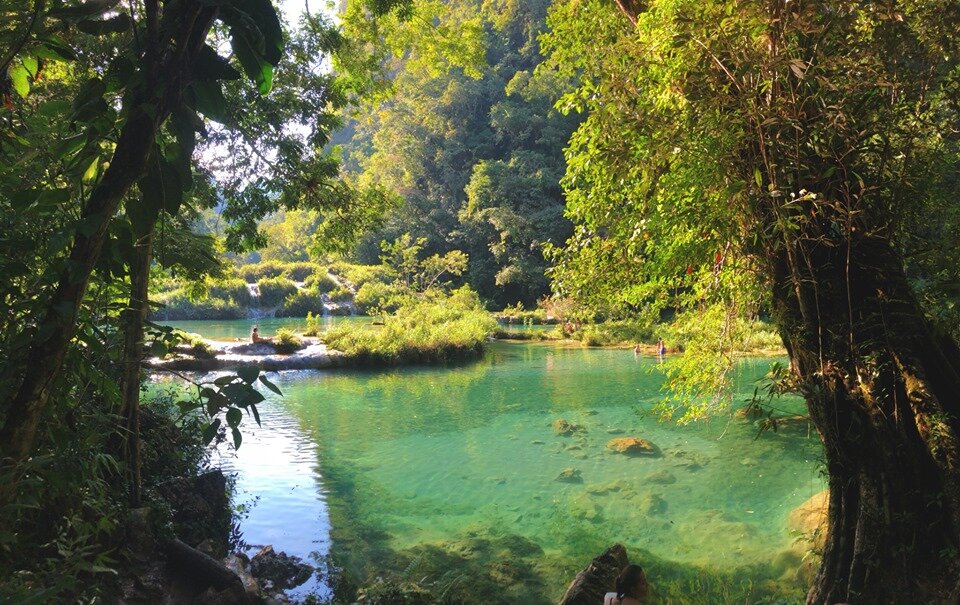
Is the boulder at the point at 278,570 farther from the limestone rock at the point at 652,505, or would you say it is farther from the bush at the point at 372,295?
the bush at the point at 372,295

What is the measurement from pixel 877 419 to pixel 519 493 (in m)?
4.86

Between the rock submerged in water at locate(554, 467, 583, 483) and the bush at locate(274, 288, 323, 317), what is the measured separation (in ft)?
79.4

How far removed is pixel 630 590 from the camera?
303 centimetres

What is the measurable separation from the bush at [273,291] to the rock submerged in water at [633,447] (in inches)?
997

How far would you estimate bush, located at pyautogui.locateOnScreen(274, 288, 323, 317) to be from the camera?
29891mm

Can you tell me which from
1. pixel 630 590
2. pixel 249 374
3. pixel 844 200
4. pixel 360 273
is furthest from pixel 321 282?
pixel 249 374

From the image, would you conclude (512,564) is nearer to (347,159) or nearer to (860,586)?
(860,586)

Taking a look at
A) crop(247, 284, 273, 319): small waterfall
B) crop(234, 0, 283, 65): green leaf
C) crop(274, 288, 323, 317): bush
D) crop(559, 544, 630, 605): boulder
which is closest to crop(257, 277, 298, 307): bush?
crop(247, 284, 273, 319): small waterfall

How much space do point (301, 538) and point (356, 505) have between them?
0.99 metres

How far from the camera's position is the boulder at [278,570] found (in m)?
4.72

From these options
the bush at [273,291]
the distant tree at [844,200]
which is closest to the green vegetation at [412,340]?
the bush at [273,291]

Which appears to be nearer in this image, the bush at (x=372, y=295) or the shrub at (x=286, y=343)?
the shrub at (x=286, y=343)

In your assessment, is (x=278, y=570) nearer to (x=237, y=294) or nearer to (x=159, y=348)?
(x=159, y=348)

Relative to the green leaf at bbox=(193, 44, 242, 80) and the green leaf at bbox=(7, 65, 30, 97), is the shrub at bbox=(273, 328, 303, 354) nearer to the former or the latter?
the green leaf at bbox=(7, 65, 30, 97)
